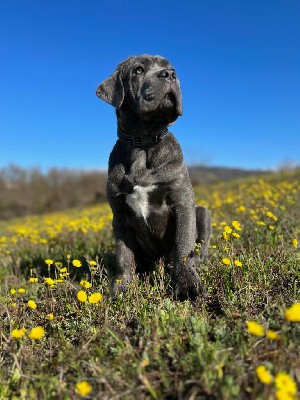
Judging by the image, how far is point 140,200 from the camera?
11.8 ft

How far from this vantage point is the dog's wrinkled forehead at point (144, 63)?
152 inches

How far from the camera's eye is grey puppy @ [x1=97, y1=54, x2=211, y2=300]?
3562 millimetres

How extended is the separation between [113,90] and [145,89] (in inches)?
16.3

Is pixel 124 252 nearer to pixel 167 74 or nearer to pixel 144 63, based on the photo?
pixel 167 74

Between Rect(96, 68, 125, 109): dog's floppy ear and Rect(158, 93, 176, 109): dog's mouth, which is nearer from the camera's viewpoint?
Rect(158, 93, 176, 109): dog's mouth

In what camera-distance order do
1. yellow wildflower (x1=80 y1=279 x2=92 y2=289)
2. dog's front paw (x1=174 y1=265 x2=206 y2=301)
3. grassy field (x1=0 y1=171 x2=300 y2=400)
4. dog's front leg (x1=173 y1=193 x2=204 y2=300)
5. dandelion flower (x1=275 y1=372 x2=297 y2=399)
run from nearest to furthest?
dandelion flower (x1=275 y1=372 x2=297 y2=399) < grassy field (x1=0 y1=171 x2=300 y2=400) < yellow wildflower (x1=80 y1=279 x2=92 y2=289) < dog's front paw (x1=174 y1=265 x2=206 y2=301) < dog's front leg (x1=173 y1=193 x2=204 y2=300)

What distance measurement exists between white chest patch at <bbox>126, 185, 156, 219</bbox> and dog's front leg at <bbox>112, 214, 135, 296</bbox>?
1.07ft

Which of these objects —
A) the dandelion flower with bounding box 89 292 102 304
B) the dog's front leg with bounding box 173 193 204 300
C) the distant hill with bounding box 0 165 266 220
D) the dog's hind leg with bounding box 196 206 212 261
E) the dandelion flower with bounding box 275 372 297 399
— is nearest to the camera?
the dandelion flower with bounding box 275 372 297 399

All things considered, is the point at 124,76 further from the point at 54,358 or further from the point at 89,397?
the point at 89,397

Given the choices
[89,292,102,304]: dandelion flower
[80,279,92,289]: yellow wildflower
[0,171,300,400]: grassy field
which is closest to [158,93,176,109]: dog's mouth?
[0,171,300,400]: grassy field

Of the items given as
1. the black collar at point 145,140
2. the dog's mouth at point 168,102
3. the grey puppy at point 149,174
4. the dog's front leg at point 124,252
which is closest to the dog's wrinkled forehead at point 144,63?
the grey puppy at point 149,174

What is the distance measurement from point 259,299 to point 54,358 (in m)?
1.43

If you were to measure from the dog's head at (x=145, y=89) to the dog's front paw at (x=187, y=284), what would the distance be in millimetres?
1407

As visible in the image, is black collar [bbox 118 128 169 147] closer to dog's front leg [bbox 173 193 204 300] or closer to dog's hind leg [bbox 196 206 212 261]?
dog's front leg [bbox 173 193 204 300]
